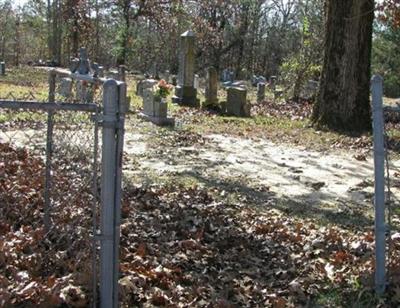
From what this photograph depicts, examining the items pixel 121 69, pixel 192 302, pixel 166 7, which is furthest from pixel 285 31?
pixel 192 302

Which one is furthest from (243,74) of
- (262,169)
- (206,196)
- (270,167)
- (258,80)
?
(206,196)

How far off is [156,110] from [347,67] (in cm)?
457

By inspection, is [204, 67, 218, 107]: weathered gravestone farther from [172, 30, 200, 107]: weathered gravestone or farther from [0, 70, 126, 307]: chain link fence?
[0, 70, 126, 307]: chain link fence

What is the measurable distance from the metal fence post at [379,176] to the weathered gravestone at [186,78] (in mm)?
15377

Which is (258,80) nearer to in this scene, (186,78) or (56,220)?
(186,78)

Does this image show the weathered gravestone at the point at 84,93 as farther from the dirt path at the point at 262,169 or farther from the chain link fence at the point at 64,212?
the dirt path at the point at 262,169

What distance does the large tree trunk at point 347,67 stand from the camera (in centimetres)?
1391

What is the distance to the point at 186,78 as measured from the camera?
20000 millimetres

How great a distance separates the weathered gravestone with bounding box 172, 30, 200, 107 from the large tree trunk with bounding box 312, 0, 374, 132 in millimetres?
6103

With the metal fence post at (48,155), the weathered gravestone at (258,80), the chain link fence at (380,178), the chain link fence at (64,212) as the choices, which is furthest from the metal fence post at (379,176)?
the weathered gravestone at (258,80)

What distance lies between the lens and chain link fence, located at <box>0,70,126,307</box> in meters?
3.41

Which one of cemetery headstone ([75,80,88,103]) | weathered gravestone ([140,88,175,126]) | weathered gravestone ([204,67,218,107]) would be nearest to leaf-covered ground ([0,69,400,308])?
cemetery headstone ([75,80,88,103])

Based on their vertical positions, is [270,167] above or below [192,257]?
above

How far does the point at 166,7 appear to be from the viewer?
3397cm
